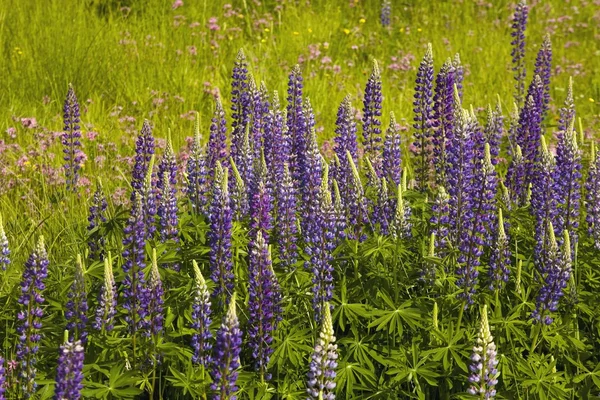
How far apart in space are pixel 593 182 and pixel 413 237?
0.88 m

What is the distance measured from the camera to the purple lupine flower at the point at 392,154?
4.61m

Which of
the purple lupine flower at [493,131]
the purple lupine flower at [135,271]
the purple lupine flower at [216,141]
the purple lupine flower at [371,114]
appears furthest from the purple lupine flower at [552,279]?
the purple lupine flower at [216,141]

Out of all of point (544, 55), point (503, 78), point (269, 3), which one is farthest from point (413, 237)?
point (269, 3)

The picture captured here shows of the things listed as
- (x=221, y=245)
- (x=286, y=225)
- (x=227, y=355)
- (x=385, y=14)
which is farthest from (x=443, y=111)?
Answer: (x=385, y=14)

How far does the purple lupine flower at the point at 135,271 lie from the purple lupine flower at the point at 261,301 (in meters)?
0.43

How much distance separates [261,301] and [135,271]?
0.56 metres

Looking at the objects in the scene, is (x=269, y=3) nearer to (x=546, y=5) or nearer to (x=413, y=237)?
(x=546, y=5)

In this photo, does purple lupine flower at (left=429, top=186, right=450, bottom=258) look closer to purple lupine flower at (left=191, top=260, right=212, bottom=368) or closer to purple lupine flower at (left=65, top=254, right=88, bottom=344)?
purple lupine flower at (left=191, top=260, right=212, bottom=368)

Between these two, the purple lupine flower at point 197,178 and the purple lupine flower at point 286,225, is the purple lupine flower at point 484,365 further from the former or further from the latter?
the purple lupine flower at point 197,178

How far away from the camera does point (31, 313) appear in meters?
3.32

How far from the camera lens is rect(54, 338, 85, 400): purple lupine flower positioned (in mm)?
2664

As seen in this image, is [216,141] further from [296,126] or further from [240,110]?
[296,126]

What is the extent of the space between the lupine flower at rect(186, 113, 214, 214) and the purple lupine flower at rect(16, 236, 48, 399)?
123cm

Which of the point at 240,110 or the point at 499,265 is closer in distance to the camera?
the point at 499,265
